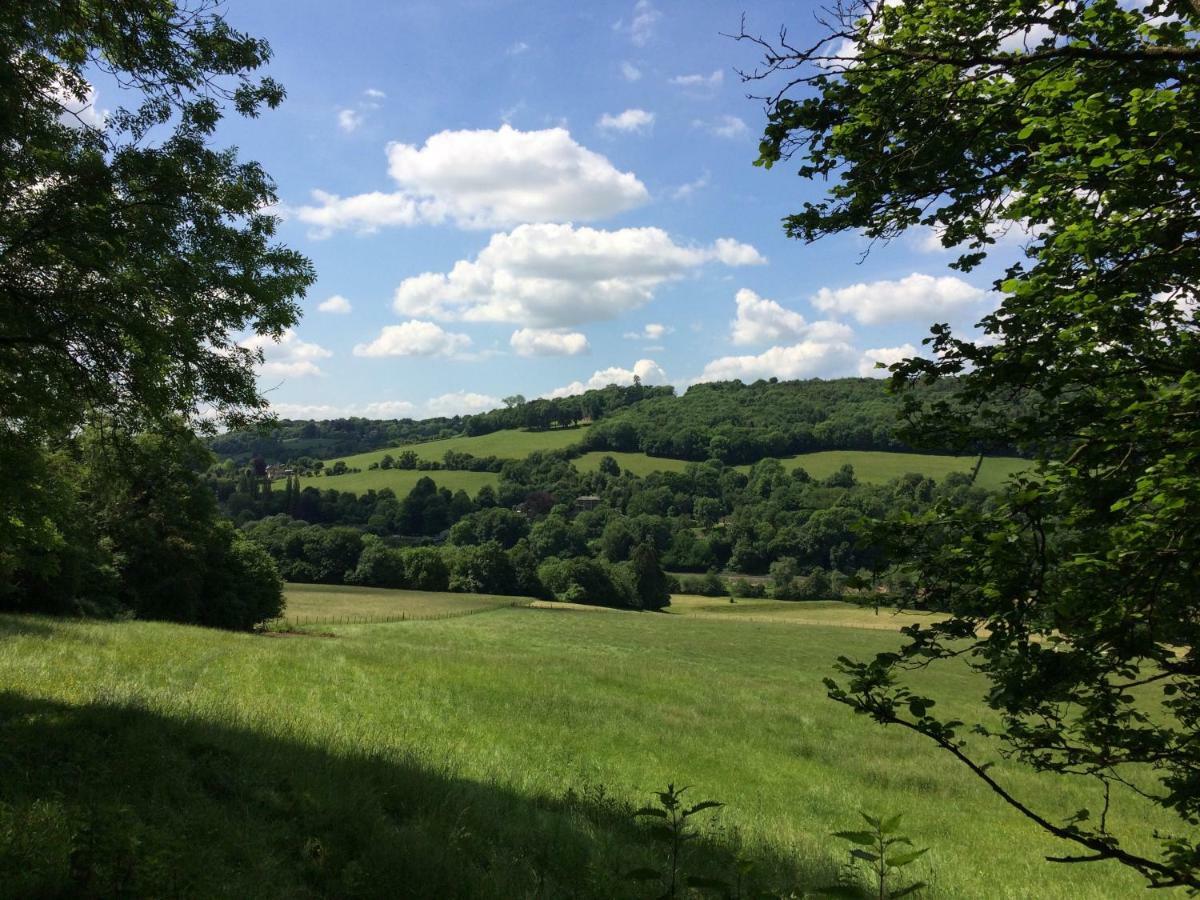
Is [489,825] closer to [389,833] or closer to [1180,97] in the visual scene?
[389,833]

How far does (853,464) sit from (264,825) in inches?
5546

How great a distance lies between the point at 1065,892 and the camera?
9648mm

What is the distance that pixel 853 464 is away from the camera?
137m

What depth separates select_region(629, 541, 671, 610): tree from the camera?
10288cm

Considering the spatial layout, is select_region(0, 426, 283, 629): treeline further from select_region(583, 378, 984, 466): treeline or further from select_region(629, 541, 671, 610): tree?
select_region(583, 378, 984, 466): treeline

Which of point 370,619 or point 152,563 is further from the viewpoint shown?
point 370,619

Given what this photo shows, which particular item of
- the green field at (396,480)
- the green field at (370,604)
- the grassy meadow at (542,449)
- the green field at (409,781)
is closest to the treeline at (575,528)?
the green field at (396,480)

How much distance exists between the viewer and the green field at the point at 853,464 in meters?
125

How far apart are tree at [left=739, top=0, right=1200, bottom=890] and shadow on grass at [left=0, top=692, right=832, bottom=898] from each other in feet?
10.6

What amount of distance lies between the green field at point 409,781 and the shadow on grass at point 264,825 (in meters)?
0.03

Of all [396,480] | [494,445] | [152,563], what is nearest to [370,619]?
[152,563]

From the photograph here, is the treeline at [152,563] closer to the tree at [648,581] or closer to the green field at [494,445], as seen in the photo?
the tree at [648,581]

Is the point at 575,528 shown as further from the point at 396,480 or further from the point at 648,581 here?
A: the point at 396,480

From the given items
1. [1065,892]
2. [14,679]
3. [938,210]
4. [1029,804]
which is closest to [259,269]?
[14,679]
